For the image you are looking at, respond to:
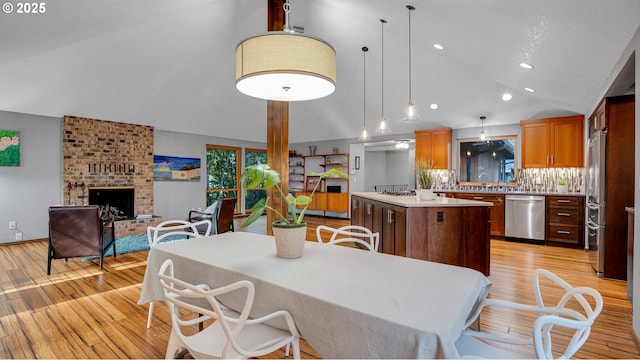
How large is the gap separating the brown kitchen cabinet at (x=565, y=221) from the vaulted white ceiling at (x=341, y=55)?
1.55 m

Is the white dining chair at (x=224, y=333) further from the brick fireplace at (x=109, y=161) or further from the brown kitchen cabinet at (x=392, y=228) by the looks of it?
the brick fireplace at (x=109, y=161)

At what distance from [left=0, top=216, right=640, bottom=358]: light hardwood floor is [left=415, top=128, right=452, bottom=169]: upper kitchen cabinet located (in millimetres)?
2783

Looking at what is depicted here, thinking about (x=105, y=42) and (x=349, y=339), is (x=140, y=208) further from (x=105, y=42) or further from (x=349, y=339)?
(x=349, y=339)

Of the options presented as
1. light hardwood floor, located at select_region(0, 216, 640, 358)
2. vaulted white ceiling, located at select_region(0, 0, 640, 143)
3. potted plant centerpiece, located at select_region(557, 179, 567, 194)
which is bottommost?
light hardwood floor, located at select_region(0, 216, 640, 358)

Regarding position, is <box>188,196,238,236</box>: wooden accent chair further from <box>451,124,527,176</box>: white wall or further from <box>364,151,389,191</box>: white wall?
<box>364,151,389,191</box>: white wall

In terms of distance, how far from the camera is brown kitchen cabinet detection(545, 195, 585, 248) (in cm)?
520

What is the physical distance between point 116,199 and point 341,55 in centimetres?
542

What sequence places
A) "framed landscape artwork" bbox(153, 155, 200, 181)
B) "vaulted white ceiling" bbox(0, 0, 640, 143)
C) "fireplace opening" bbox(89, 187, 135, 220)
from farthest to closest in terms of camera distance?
"framed landscape artwork" bbox(153, 155, 200, 181), "fireplace opening" bbox(89, 187, 135, 220), "vaulted white ceiling" bbox(0, 0, 640, 143)

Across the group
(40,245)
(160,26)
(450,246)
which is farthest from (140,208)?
(450,246)

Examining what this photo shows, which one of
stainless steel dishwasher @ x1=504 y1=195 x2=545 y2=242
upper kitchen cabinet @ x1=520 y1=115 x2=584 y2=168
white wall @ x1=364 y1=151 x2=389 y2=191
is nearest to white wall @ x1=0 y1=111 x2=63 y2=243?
stainless steel dishwasher @ x1=504 y1=195 x2=545 y2=242

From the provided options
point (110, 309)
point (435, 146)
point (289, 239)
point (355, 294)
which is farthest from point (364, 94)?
point (355, 294)

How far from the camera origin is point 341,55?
548 centimetres

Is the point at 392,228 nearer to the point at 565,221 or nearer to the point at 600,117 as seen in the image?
the point at 600,117

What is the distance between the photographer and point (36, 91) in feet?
16.4
